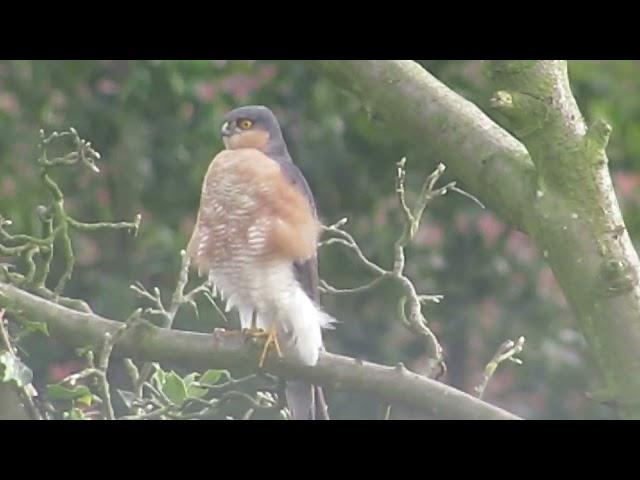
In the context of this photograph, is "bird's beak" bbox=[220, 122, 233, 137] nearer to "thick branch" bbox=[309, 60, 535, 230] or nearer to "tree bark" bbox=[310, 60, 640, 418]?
"thick branch" bbox=[309, 60, 535, 230]

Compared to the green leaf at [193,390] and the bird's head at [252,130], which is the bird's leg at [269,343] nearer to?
the green leaf at [193,390]

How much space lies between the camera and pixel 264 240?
2143mm

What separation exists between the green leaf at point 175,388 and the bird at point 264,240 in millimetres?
460

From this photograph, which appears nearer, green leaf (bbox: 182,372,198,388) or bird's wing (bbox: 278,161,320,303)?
green leaf (bbox: 182,372,198,388)

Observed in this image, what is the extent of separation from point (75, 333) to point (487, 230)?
2.26 m

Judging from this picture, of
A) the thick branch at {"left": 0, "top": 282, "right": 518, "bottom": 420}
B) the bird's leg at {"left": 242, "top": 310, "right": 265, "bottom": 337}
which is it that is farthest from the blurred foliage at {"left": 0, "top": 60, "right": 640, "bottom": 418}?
the thick branch at {"left": 0, "top": 282, "right": 518, "bottom": 420}

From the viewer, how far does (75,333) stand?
62.6 inches

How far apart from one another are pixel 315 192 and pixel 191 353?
1915 millimetres

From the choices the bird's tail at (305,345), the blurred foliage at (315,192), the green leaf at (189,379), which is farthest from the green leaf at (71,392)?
the blurred foliage at (315,192)

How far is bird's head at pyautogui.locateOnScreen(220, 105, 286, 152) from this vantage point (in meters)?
2.26

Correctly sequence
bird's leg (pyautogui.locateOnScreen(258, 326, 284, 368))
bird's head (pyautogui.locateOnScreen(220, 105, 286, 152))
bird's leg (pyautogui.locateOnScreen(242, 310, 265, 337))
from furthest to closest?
bird's head (pyautogui.locateOnScreen(220, 105, 286, 152)) → bird's leg (pyautogui.locateOnScreen(242, 310, 265, 337)) → bird's leg (pyautogui.locateOnScreen(258, 326, 284, 368))

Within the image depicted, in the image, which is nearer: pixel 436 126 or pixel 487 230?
pixel 436 126
